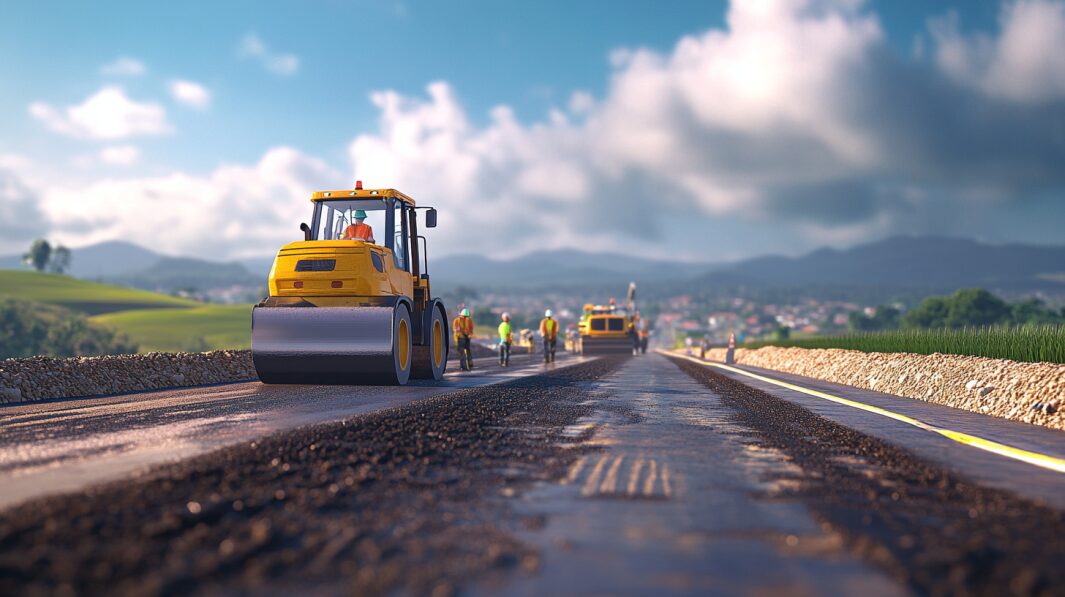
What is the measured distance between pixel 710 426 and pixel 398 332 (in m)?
7.43

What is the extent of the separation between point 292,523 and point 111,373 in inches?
483

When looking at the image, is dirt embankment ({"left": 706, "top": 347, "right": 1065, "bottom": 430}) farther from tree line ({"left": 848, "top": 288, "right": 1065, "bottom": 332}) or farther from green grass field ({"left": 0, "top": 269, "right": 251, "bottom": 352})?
tree line ({"left": 848, "top": 288, "right": 1065, "bottom": 332})

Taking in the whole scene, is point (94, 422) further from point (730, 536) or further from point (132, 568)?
point (730, 536)

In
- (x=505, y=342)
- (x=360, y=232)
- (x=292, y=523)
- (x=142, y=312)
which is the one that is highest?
(x=142, y=312)

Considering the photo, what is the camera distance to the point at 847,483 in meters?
6.01

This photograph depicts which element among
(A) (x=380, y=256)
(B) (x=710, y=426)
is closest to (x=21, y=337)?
(A) (x=380, y=256)

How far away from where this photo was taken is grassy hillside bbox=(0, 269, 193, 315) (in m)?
130

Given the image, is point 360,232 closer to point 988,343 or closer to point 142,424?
point 142,424

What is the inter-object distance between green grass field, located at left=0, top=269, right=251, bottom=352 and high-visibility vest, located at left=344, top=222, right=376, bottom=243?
3654 inches

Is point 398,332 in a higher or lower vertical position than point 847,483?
higher

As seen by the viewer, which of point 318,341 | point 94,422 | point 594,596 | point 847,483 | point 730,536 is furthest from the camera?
point 318,341

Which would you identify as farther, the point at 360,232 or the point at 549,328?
the point at 549,328

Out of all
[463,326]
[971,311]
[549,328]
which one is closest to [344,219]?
[463,326]

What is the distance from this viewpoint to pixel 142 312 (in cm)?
13038
